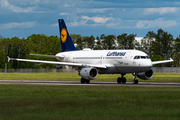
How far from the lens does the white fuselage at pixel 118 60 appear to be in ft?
131

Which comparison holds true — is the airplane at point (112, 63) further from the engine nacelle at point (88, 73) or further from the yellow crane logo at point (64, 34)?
the yellow crane logo at point (64, 34)

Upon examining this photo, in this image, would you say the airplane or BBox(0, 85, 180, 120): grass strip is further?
the airplane

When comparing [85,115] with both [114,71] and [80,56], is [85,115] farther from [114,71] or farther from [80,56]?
[80,56]

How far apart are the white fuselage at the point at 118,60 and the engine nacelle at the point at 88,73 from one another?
69.4 inches

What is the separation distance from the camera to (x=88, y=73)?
132ft

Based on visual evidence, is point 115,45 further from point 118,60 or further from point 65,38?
point 118,60

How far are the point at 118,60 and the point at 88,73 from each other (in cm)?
407

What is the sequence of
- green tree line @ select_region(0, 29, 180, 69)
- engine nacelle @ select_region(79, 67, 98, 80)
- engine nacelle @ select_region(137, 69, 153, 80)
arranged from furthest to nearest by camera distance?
green tree line @ select_region(0, 29, 180, 69), engine nacelle @ select_region(137, 69, 153, 80), engine nacelle @ select_region(79, 67, 98, 80)

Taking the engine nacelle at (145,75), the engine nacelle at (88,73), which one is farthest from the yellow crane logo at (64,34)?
the engine nacelle at (145,75)

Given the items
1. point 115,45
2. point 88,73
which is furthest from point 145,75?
point 115,45

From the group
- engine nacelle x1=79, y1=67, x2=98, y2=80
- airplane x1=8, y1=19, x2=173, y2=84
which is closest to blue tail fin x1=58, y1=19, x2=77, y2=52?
airplane x1=8, y1=19, x2=173, y2=84

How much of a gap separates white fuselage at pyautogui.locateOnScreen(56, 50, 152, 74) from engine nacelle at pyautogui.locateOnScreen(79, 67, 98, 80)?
176 centimetres

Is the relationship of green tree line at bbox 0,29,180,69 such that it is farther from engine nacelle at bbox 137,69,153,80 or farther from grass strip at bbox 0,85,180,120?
grass strip at bbox 0,85,180,120

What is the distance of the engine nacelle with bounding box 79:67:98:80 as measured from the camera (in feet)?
132
